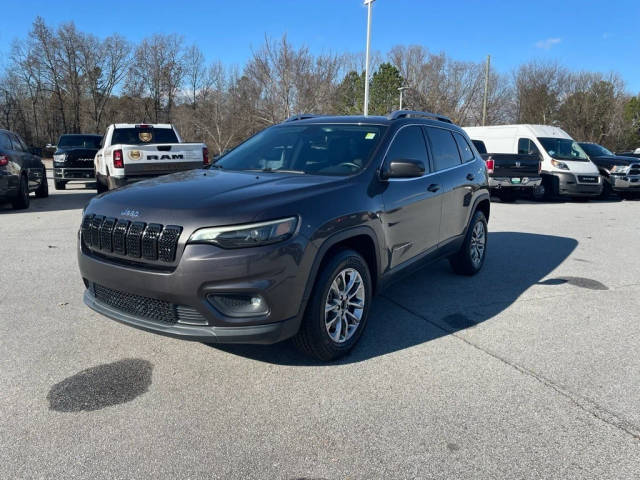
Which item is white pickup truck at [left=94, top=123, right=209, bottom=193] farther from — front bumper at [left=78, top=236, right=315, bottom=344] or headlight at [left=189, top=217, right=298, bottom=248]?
headlight at [left=189, top=217, right=298, bottom=248]

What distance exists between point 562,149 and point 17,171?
14.6 metres

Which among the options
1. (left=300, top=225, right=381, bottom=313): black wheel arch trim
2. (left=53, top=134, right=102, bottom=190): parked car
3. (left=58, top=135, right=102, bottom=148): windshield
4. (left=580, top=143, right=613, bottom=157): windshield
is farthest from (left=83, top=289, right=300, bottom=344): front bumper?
(left=580, top=143, right=613, bottom=157): windshield

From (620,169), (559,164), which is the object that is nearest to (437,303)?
(559,164)

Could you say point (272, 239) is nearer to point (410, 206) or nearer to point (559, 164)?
point (410, 206)

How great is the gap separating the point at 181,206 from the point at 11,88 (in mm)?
59147

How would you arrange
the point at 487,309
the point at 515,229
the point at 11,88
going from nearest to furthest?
the point at 487,309
the point at 515,229
the point at 11,88

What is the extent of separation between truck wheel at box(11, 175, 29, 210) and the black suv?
8.34 meters

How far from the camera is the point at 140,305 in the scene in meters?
3.15

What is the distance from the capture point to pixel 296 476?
235 cm

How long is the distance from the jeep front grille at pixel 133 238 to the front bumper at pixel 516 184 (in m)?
12.6

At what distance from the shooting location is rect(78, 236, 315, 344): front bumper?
285 centimetres

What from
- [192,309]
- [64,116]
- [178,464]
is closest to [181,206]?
[192,309]

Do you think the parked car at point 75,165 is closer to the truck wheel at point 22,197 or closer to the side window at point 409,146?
the truck wheel at point 22,197

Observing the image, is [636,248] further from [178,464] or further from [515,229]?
[178,464]
